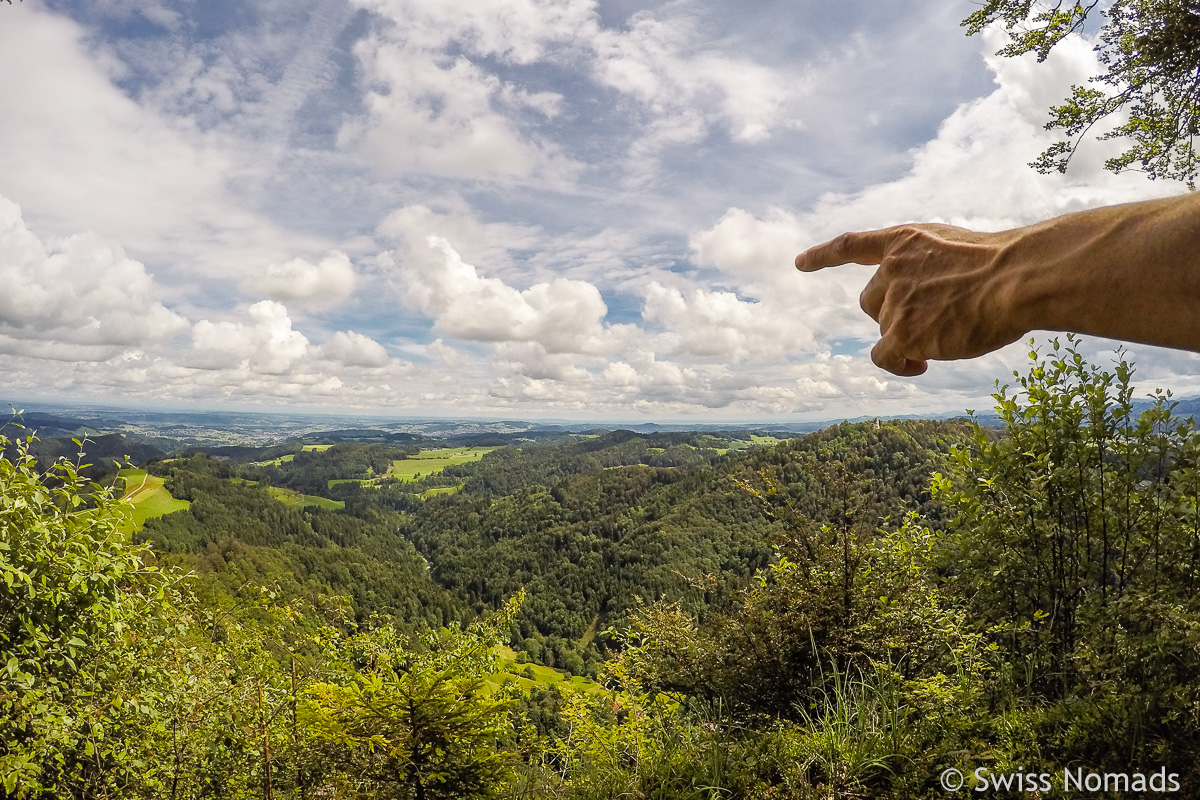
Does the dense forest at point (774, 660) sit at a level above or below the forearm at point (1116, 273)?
below

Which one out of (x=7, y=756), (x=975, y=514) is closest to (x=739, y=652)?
(x=975, y=514)

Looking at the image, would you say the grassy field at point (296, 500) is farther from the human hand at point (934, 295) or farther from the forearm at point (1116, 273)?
the forearm at point (1116, 273)

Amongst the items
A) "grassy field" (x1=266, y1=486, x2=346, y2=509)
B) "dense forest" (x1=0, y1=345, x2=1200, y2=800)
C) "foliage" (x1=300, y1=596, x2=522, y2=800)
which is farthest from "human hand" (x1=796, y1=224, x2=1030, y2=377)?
"grassy field" (x1=266, y1=486, x2=346, y2=509)

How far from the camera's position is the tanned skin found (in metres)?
1.05

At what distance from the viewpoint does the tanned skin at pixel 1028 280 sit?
3.44 ft

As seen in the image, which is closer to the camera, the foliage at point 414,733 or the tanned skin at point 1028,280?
the tanned skin at point 1028,280

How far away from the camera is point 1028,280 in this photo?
131 cm

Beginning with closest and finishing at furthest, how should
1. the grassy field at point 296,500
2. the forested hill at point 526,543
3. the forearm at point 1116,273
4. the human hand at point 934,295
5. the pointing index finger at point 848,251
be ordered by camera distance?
the forearm at point 1116,273 → the human hand at point 934,295 → the pointing index finger at point 848,251 → the forested hill at point 526,543 → the grassy field at point 296,500

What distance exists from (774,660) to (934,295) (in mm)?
3878

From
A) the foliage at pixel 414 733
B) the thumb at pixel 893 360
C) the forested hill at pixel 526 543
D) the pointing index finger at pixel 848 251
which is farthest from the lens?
the forested hill at pixel 526 543

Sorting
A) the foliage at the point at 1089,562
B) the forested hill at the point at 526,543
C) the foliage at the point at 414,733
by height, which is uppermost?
the foliage at the point at 1089,562

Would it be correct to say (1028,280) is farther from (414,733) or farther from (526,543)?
(526,543)

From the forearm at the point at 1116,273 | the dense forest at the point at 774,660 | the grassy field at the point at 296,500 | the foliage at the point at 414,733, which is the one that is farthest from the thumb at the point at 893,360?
the grassy field at the point at 296,500

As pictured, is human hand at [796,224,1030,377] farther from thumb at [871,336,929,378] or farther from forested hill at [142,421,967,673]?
forested hill at [142,421,967,673]
